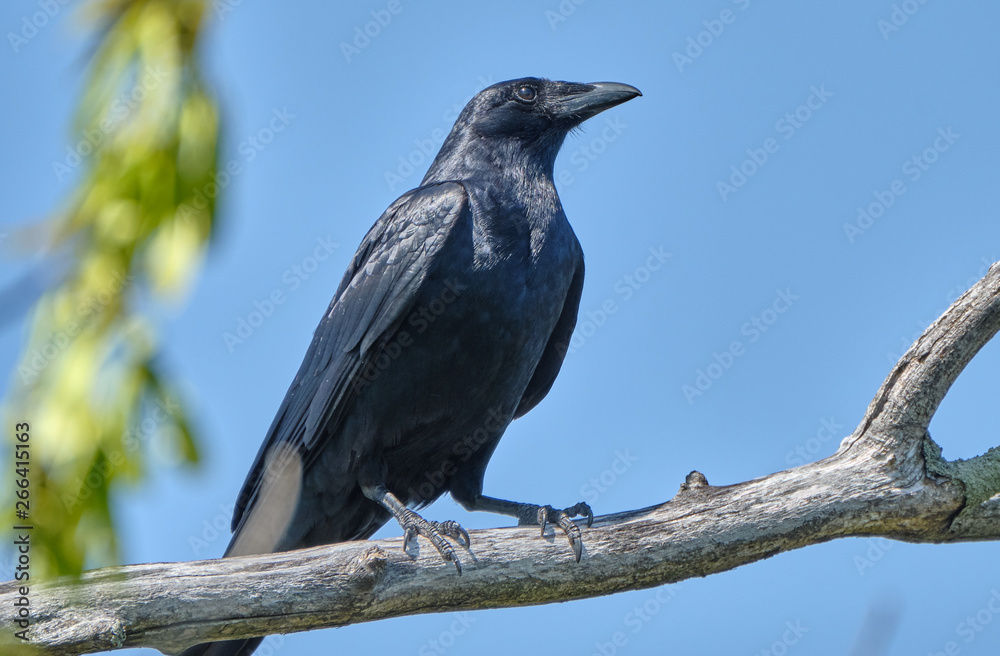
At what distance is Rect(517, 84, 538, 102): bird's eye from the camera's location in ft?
19.7

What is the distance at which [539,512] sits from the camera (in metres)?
4.40

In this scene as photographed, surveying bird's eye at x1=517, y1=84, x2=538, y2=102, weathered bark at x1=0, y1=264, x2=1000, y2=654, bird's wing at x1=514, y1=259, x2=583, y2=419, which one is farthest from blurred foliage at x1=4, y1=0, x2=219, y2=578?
bird's eye at x1=517, y1=84, x2=538, y2=102

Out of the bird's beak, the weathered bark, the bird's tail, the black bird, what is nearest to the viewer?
the weathered bark

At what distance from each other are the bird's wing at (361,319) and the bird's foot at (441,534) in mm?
938

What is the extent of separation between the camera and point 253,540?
4855mm

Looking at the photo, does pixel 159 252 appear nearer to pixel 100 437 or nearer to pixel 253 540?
pixel 100 437

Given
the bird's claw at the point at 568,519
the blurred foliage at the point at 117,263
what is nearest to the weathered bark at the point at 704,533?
the bird's claw at the point at 568,519

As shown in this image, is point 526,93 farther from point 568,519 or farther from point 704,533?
point 704,533

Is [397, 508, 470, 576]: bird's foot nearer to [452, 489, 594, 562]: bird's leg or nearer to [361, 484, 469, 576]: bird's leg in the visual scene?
[361, 484, 469, 576]: bird's leg

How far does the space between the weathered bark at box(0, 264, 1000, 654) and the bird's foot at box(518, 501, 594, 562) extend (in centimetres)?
4

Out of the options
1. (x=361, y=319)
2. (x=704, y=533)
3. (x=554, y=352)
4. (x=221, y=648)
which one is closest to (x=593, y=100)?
(x=554, y=352)

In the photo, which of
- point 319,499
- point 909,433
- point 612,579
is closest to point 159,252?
point 612,579

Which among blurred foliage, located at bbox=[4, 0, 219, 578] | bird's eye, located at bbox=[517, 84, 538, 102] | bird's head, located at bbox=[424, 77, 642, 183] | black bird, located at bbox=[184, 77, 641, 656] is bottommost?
blurred foliage, located at bbox=[4, 0, 219, 578]

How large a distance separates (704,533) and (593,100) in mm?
3137
